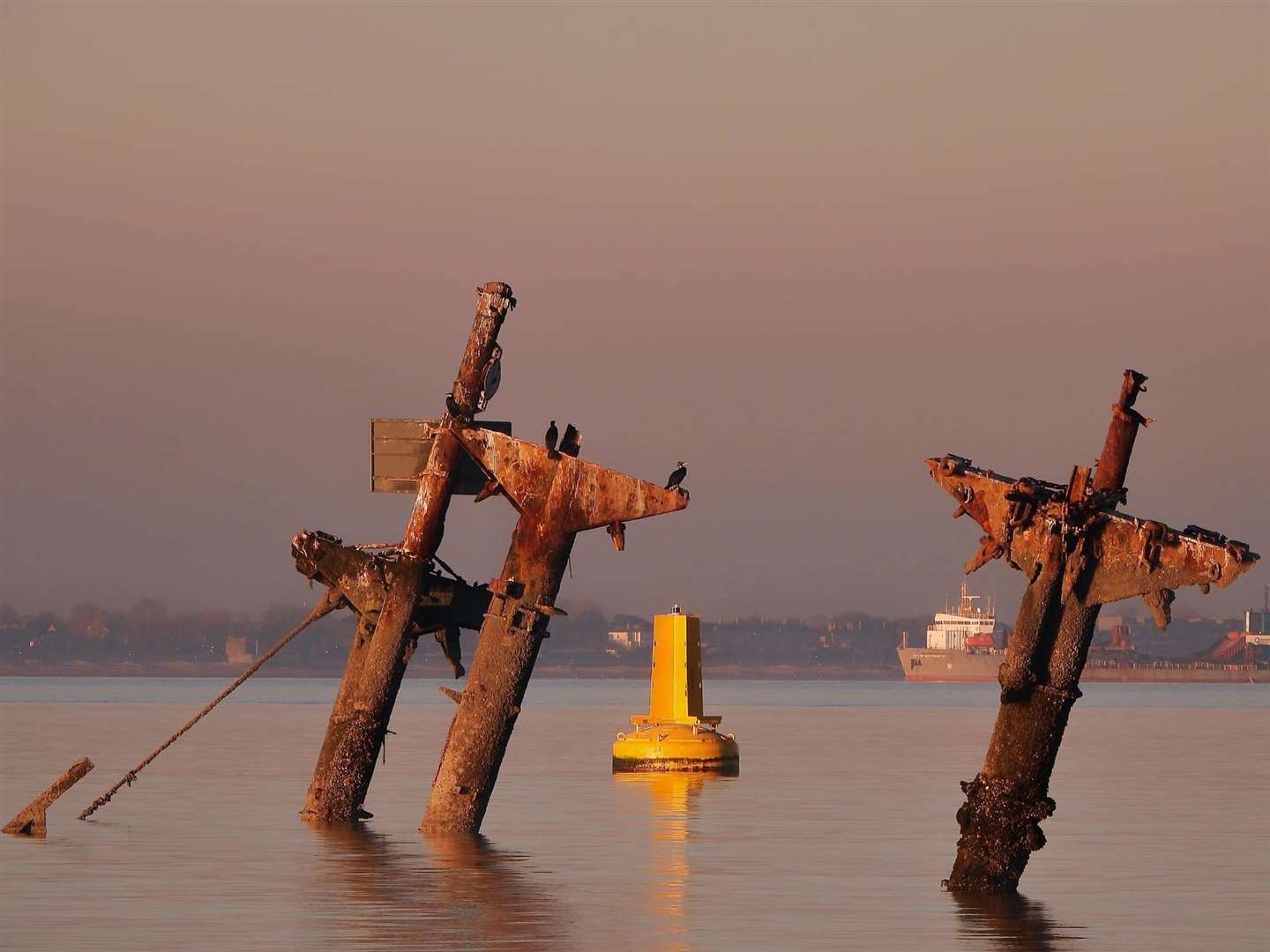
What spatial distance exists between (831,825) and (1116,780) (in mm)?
17578

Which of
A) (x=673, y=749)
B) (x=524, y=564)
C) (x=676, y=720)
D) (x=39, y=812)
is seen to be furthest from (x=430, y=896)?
(x=673, y=749)

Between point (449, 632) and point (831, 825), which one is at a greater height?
point (449, 632)

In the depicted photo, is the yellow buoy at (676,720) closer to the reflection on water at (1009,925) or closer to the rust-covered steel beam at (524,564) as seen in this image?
the rust-covered steel beam at (524,564)

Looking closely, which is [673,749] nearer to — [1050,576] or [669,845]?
[669,845]

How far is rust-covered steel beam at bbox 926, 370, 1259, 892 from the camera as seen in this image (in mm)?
21391

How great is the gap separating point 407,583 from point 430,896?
5685 mm

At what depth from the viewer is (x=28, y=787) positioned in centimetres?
4803

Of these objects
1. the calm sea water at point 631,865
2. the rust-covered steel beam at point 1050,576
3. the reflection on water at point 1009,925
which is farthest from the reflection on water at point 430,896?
the rust-covered steel beam at point 1050,576

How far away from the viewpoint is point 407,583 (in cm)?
2902

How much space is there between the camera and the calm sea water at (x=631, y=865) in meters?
21.8

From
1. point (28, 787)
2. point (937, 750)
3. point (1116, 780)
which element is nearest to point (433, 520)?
point (28, 787)

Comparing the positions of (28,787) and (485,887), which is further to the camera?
(28,787)

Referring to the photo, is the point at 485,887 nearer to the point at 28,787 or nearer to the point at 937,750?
the point at 28,787

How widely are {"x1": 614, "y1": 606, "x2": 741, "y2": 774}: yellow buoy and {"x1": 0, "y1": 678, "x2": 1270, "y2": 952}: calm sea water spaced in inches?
22.6
